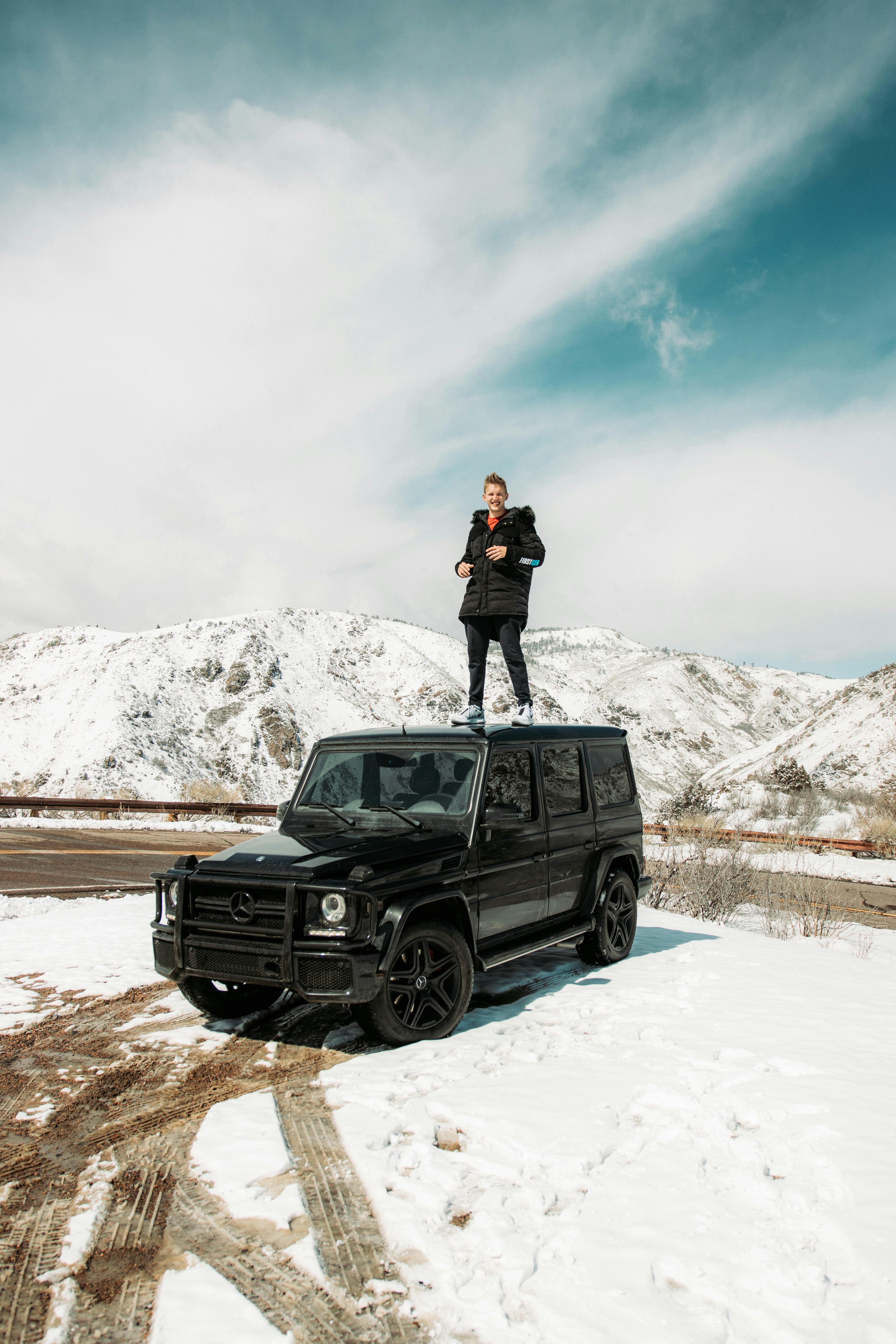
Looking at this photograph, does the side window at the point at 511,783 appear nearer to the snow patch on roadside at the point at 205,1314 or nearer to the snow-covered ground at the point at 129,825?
the snow patch on roadside at the point at 205,1314

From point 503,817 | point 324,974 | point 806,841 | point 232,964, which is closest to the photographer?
point 324,974

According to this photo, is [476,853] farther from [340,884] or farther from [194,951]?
[194,951]

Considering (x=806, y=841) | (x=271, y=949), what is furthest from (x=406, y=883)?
(x=806, y=841)

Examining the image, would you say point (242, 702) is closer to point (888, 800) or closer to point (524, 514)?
point (888, 800)

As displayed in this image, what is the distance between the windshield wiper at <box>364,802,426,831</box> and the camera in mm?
5004

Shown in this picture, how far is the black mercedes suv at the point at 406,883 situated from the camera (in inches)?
165

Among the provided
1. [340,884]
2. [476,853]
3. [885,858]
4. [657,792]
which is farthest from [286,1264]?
[657,792]

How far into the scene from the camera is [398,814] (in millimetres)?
5109

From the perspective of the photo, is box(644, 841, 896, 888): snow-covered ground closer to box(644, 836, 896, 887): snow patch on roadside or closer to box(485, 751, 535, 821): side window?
box(644, 836, 896, 887): snow patch on roadside

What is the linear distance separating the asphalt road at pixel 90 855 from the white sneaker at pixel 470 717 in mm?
3564

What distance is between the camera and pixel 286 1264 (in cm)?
254

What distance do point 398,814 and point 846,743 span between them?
47.6m

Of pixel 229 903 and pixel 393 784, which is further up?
pixel 393 784

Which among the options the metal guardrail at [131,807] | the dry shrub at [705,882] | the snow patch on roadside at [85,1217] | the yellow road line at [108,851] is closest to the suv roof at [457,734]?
the snow patch on roadside at [85,1217]
